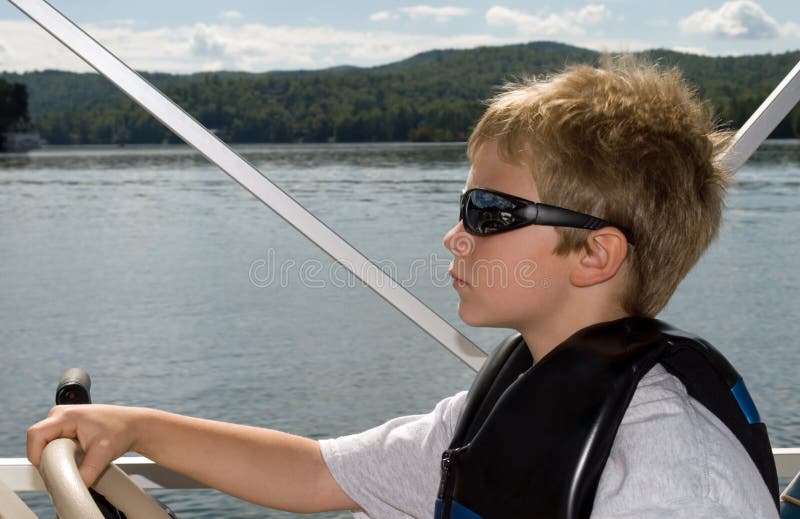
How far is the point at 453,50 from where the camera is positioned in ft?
34.2

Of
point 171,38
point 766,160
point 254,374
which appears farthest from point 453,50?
point 171,38

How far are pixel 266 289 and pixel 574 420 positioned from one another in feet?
39.5

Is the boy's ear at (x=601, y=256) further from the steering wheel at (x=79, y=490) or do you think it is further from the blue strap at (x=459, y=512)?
the steering wheel at (x=79, y=490)

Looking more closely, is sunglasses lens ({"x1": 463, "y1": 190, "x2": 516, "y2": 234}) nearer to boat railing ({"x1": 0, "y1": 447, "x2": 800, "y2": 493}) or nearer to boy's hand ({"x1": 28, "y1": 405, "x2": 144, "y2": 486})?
boy's hand ({"x1": 28, "y1": 405, "x2": 144, "y2": 486})

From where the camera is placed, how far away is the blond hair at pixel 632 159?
87 cm

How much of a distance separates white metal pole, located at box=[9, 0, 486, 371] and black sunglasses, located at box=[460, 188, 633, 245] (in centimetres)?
51

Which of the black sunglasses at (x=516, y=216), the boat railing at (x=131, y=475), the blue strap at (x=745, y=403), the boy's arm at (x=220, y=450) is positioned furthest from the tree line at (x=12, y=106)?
the blue strap at (x=745, y=403)

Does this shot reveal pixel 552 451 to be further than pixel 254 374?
No

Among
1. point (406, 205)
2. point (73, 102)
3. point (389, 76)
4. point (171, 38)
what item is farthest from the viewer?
point (171, 38)

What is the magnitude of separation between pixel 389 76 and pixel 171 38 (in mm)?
12402

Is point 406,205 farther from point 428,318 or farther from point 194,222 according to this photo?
point 428,318

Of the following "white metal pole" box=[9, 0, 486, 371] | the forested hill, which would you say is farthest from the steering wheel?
the forested hill

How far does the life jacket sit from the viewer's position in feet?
2.38

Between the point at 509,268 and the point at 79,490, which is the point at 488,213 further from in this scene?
the point at 79,490
